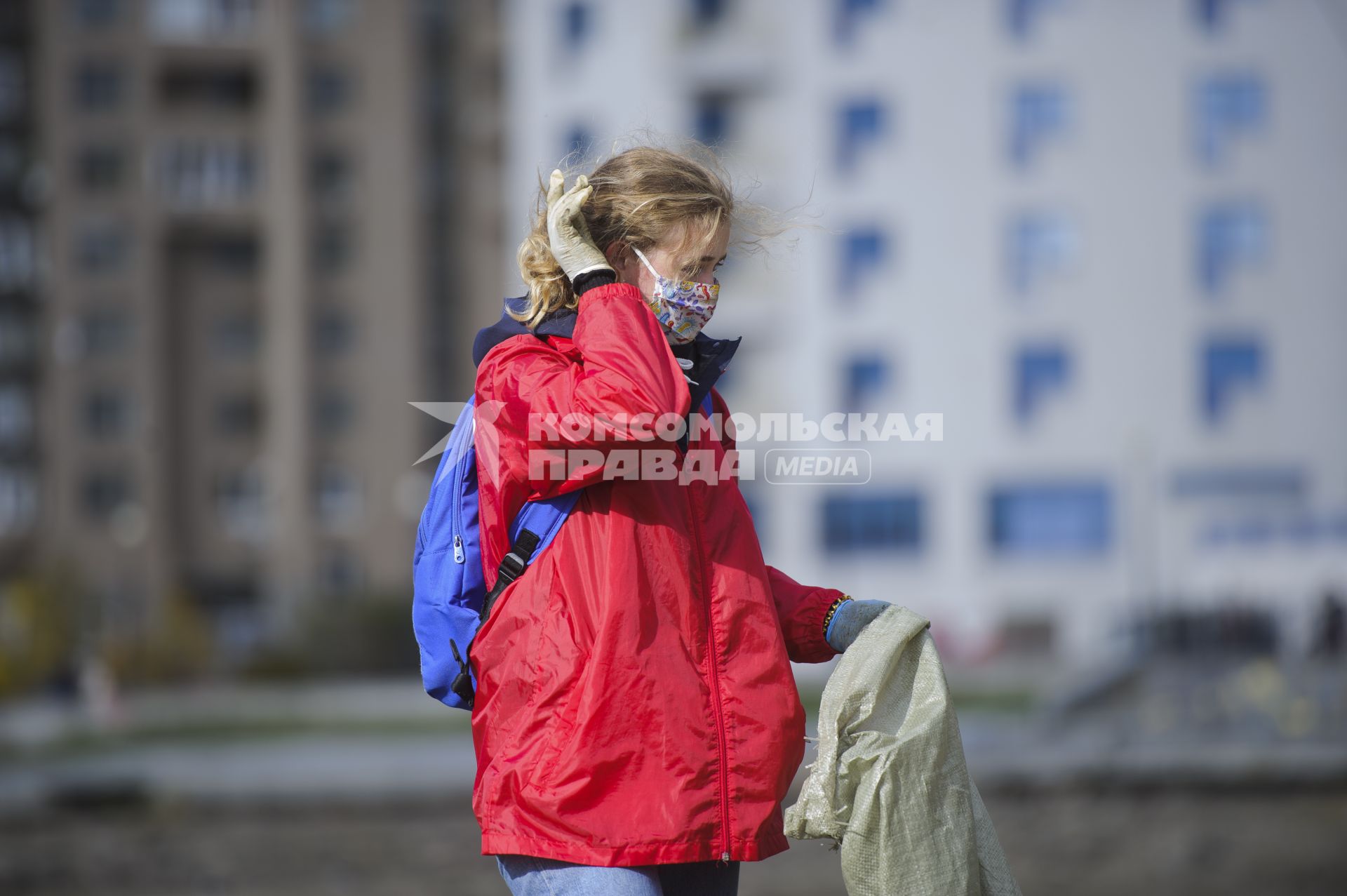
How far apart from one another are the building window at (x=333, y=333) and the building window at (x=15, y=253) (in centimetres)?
858

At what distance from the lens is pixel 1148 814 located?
47.7 feet

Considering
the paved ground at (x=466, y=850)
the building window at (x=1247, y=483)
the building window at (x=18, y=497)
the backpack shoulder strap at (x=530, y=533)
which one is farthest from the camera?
the building window at (x=18, y=497)

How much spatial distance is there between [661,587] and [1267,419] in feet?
104

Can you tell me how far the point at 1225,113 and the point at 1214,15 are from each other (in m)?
2.19

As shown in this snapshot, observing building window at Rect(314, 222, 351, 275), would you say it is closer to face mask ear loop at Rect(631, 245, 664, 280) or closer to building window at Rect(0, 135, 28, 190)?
building window at Rect(0, 135, 28, 190)

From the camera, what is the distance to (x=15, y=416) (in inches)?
1645

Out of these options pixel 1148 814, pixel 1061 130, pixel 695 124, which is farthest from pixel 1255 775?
pixel 695 124

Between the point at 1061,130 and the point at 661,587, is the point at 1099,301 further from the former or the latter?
the point at 661,587

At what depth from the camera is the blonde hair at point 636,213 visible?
223 cm

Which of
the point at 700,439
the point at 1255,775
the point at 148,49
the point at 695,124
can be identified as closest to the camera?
the point at 700,439

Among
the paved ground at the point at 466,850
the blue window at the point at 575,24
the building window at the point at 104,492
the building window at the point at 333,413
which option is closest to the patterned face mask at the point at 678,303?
the paved ground at the point at 466,850

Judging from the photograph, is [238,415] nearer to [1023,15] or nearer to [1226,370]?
[1023,15]

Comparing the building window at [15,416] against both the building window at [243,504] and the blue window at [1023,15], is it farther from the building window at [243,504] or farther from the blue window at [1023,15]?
the blue window at [1023,15]

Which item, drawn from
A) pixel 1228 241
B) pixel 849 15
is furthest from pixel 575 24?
pixel 1228 241
